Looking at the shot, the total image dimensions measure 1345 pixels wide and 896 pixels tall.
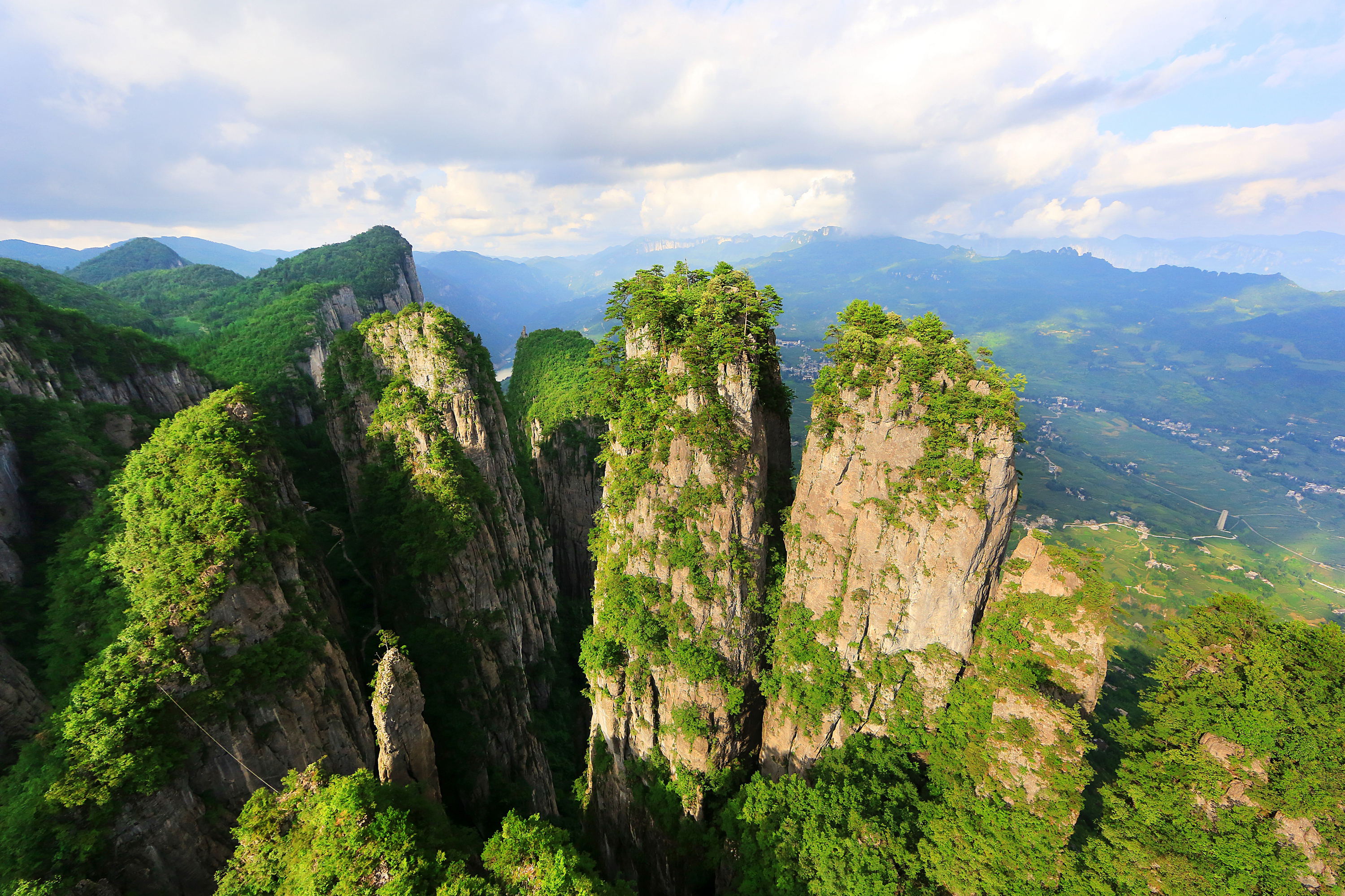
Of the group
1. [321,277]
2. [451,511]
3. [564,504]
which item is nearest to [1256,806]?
[451,511]

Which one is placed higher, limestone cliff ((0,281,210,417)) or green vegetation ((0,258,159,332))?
green vegetation ((0,258,159,332))

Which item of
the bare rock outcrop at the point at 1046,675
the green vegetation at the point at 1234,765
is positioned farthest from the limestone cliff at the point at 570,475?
the green vegetation at the point at 1234,765

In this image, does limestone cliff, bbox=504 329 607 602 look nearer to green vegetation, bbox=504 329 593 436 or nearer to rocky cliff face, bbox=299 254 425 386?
green vegetation, bbox=504 329 593 436

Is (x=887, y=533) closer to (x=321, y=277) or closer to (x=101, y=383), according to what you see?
(x=101, y=383)

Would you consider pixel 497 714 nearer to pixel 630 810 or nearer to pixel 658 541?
pixel 630 810

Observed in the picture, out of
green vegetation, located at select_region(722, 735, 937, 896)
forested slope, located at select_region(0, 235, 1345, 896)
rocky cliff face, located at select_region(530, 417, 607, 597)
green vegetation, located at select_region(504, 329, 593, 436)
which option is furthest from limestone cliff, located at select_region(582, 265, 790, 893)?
green vegetation, located at select_region(504, 329, 593, 436)

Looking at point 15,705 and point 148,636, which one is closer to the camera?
point 15,705

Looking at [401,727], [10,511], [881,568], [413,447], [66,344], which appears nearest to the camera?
[401,727]
